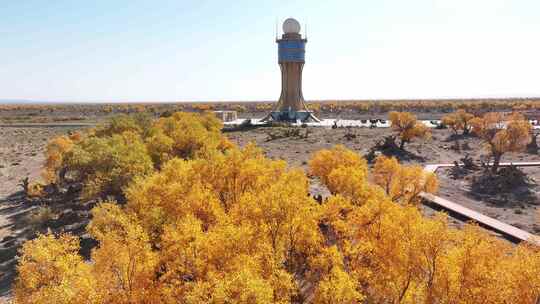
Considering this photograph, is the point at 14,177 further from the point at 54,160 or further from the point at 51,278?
the point at 51,278

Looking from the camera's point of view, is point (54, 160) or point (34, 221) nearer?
point (34, 221)

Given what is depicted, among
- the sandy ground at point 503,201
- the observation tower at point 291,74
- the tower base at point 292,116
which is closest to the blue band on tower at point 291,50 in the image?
the observation tower at point 291,74

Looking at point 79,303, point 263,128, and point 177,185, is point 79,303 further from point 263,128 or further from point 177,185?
point 263,128

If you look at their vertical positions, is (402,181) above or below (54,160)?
below

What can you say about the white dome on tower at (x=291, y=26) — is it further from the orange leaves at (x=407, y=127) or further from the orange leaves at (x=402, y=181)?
the orange leaves at (x=402, y=181)

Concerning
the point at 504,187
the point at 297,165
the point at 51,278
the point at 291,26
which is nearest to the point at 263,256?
the point at 51,278

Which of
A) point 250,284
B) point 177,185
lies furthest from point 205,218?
point 250,284

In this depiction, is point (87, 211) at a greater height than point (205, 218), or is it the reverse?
point (205, 218)
